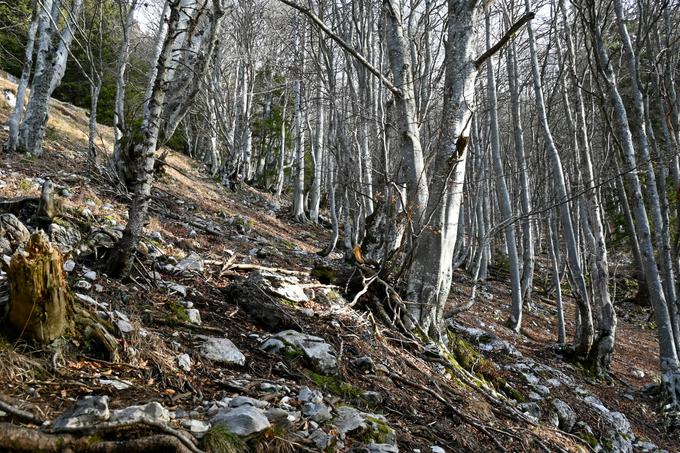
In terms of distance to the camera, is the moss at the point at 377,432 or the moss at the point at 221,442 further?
the moss at the point at 377,432

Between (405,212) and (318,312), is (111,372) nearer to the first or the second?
(318,312)

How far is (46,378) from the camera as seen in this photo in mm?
2176

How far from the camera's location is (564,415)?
207 inches

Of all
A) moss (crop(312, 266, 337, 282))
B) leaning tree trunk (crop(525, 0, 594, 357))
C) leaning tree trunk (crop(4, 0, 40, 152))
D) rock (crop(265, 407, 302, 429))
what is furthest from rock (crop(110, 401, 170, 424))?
leaning tree trunk (crop(4, 0, 40, 152))

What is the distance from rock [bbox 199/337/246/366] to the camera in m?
3.08

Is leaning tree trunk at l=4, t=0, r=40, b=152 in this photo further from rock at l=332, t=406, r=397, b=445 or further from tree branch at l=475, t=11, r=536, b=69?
rock at l=332, t=406, r=397, b=445

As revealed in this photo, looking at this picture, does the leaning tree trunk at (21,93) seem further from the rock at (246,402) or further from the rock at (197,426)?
the rock at (197,426)

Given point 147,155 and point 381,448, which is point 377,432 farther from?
point 147,155

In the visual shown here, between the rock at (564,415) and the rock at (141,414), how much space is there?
4.81 metres

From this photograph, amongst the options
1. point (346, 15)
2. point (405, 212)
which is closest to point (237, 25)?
point (346, 15)

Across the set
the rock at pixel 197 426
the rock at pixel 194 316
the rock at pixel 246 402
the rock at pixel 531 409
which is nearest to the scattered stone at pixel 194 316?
the rock at pixel 194 316

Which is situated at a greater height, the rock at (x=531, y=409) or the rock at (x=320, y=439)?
the rock at (x=320, y=439)

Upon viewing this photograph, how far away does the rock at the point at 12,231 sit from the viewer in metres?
3.63

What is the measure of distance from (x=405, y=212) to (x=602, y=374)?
19.9ft
